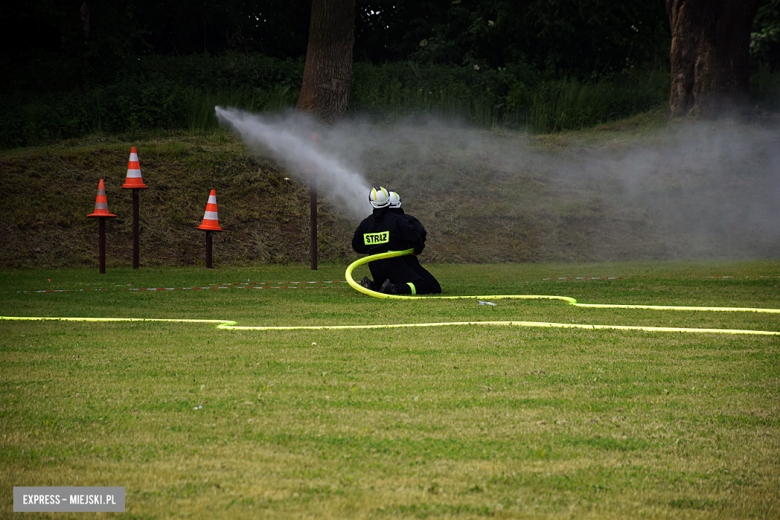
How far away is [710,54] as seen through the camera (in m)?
21.7

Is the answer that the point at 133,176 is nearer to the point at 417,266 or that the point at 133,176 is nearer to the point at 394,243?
the point at 394,243

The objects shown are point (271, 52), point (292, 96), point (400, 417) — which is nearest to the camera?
point (400, 417)

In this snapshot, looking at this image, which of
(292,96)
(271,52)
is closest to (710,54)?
(292,96)

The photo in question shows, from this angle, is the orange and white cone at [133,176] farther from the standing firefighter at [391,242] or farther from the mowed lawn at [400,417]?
the mowed lawn at [400,417]

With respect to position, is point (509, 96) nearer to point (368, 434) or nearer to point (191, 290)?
point (191, 290)

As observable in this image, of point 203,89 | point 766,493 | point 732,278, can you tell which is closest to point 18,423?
point 766,493

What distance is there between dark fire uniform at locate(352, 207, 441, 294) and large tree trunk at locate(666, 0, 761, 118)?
50.3 ft

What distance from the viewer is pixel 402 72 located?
971 inches

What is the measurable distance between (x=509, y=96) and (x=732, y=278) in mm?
13272

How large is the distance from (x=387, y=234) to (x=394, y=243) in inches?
7.4

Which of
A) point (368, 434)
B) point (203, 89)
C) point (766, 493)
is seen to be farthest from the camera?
point (203, 89)

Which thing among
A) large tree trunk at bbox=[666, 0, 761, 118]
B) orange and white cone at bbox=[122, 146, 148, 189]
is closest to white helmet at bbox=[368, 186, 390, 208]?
orange and white cone at bbox=[122, 146, 148, 189]

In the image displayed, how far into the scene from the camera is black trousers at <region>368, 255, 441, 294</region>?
1015cm

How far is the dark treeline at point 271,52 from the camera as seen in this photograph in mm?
21109
